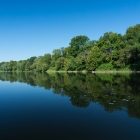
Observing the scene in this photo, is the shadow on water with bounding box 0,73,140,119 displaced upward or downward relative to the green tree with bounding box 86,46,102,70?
downward

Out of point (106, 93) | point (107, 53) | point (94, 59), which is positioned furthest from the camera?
point (107, 53)

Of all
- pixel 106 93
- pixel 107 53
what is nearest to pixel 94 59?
pixel 107 53

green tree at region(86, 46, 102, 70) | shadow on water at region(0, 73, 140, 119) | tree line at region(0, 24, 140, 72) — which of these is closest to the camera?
shadow on water at region(0, 73, 140, 119)

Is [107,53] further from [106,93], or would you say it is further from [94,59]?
[106,93]

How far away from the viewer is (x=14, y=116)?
978 centimetres

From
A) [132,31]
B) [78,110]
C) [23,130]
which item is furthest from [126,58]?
[23,130]

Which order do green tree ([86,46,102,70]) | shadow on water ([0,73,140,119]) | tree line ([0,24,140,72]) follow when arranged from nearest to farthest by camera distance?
shadow on water ([0,73,140,119]) → tree line ([0,24,140,72]) → green tree ([86,46,102,70])

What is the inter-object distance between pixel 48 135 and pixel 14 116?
12.9ft

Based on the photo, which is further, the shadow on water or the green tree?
the green tree

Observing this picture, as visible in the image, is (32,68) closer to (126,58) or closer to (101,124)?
(126,58)

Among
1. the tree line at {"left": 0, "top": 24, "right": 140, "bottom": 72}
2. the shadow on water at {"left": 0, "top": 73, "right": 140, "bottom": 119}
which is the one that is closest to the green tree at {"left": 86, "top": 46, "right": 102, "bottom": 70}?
the tree line at {"left": 0, "top": 24, "right": 140, "bottom": 72}

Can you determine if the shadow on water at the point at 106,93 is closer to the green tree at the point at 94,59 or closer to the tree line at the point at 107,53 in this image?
the tree line at the point at 107,53

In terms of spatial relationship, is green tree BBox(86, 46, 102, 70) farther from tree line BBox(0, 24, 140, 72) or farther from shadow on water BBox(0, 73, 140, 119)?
shadow on water BBox(0, 73, 140, 119)

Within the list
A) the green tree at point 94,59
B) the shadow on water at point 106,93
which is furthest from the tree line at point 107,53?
the shadow on water at point 106,93
